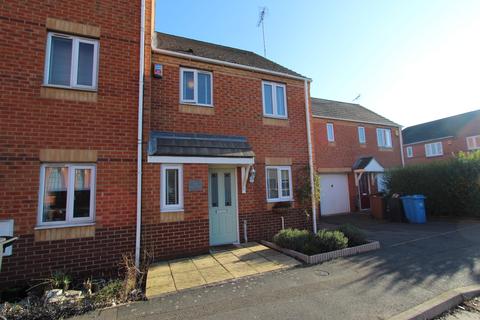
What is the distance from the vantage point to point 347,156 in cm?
1602

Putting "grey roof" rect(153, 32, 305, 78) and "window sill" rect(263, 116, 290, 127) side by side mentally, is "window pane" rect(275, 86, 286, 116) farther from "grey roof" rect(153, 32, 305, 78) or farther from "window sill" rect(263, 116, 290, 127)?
"grey roof" rect(153, 32, 305, 78)

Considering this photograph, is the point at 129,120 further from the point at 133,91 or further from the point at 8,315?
the point at 8,315

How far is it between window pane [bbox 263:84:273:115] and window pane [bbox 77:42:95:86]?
5.48 m

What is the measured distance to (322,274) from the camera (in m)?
5.34

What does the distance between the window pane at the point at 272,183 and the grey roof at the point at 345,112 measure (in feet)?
27.5

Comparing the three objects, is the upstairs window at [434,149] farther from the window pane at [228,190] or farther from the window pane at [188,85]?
the window pane at [188,85]

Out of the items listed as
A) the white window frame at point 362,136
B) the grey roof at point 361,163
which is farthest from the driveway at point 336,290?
the white window frame at point 362,136

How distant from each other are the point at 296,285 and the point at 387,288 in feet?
5.51

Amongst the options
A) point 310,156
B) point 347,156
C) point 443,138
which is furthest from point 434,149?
point 310,156

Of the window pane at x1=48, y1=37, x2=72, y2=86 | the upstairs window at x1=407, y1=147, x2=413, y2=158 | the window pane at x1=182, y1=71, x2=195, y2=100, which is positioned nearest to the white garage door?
the window pane at x1=182, y1=71, x2=195, y2=100

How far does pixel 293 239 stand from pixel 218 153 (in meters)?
3.27

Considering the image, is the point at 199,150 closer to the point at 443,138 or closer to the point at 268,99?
the point at 268,99

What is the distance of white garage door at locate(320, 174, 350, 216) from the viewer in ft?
48.2

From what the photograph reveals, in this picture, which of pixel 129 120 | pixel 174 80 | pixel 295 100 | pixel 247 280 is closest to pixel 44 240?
pixel 129 120
